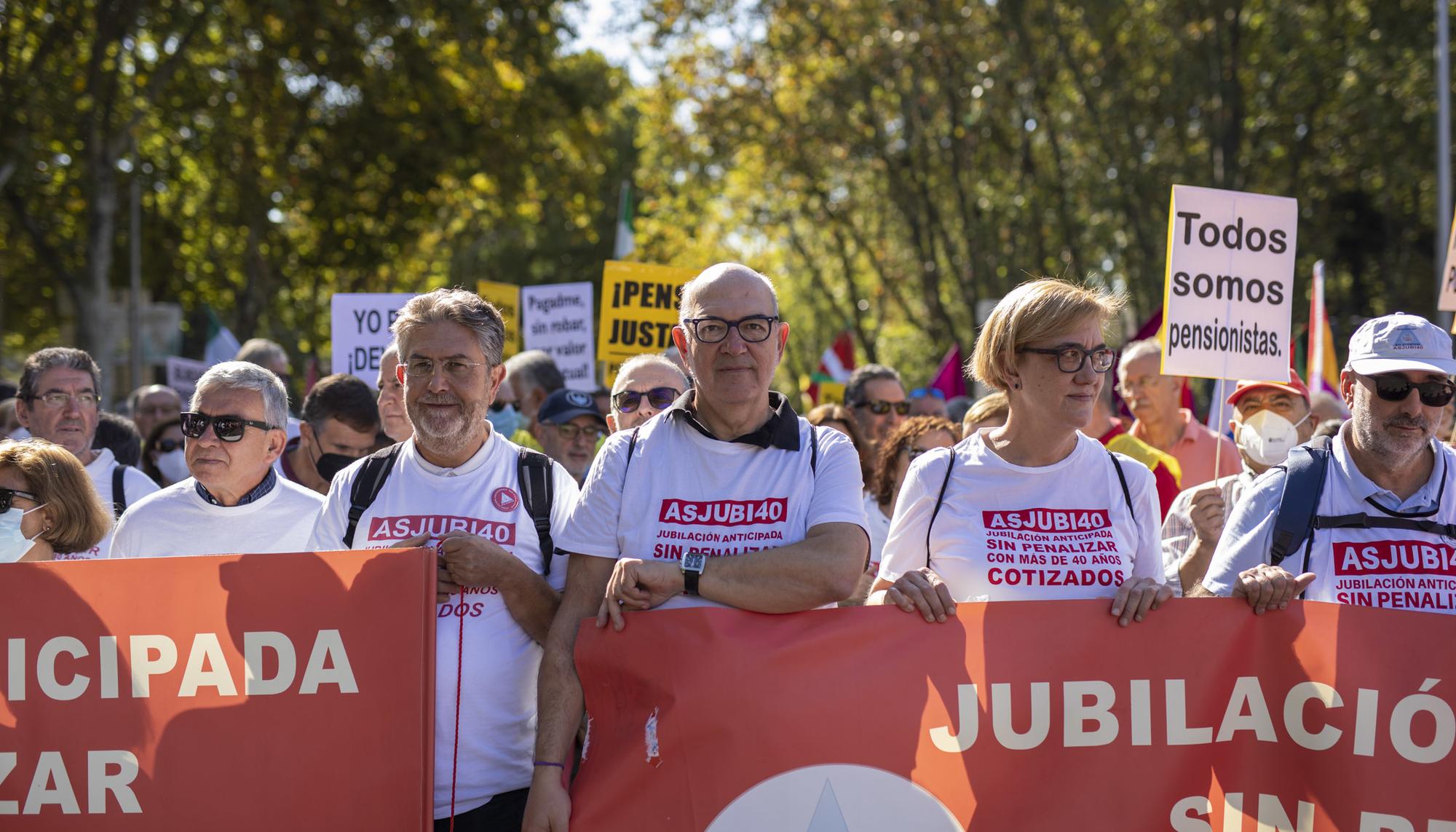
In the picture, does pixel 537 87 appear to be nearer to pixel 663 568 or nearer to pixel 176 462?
pixel 176 462

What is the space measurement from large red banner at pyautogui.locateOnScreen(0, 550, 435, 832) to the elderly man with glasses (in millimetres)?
371

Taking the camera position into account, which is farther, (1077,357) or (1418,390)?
(1418,390)

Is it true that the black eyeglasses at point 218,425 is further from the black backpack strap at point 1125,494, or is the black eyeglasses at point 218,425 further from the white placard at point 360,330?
the white placard at point 360,330

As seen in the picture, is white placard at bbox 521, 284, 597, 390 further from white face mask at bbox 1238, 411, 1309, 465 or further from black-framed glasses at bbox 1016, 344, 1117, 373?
black-framed glasses at bbox 1016, 344, 1117, 373

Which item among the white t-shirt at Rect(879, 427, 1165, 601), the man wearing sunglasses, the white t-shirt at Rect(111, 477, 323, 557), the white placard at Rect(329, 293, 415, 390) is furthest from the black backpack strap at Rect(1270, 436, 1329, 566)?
the white placard at Rect(329, 293, 415, 390)

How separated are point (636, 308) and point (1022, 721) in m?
5.61

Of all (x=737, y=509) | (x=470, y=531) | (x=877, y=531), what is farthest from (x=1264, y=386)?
(x=470, y=531)

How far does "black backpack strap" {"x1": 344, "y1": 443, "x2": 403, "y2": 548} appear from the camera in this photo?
3.49 m

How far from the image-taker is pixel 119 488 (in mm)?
5336

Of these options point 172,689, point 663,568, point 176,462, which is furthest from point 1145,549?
point 176,462

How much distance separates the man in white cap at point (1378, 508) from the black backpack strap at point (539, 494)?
5.70 feet

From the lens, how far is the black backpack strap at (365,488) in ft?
11.5

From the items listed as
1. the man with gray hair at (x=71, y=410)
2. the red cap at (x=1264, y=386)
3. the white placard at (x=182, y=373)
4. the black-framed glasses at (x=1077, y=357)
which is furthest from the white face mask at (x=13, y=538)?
the white placard at (x=182, y=373)

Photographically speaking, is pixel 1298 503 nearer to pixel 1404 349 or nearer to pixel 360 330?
pixel 1404 349
